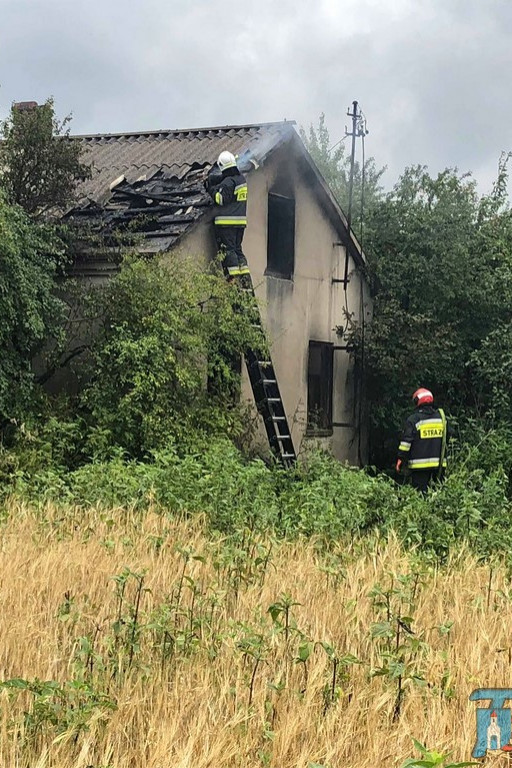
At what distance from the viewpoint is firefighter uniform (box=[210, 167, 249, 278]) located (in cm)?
1360

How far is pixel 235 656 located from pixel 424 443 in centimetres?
783

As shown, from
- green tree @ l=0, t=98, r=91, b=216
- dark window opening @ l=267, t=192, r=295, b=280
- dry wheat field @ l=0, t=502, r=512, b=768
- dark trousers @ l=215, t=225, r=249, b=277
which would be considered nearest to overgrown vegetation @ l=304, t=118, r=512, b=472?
dark window opening @ l=267, t=192, r=295, b=280

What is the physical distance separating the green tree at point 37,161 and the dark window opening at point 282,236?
3993 millimetres

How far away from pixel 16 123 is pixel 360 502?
23.0ft

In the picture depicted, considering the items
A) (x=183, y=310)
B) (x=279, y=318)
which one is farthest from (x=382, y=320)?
(x=183, y=310)

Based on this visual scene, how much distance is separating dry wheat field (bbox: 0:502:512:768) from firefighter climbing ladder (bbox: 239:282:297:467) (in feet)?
22.8

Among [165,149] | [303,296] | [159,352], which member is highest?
[165,149]

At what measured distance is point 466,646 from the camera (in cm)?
501

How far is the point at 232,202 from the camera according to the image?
13.7 metres

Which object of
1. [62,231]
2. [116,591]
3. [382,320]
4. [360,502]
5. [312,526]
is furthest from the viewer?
[382,320]

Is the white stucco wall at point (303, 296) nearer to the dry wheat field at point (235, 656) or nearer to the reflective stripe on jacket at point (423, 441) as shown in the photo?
the reflective stripe on jacket at point (423, 441)

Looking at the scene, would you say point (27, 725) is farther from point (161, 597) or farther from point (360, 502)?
point (360, 502)

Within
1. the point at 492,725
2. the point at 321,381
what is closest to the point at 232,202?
the point at 321,381

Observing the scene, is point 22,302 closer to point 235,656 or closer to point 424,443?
point 424,443
